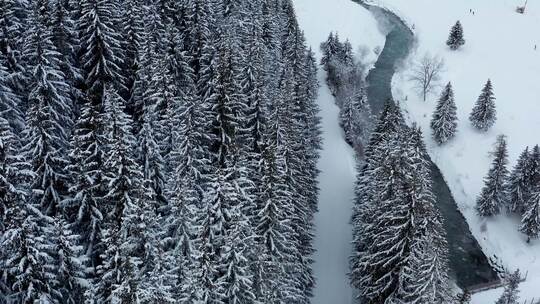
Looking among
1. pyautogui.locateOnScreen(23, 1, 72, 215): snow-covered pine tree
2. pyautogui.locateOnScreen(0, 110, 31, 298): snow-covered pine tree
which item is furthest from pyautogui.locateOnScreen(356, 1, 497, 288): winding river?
pyautogui.locateOnScreen(0, 110, 31, 298): snow-covered pine tree

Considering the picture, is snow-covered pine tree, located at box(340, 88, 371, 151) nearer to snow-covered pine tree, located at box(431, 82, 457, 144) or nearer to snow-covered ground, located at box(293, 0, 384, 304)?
snow-covered ground, located at box(293, 0, 384, 304)

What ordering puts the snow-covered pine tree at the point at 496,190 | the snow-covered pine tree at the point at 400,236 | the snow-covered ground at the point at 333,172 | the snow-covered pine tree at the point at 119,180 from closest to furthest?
the snow-covered pine tree at the point at 119,180 < the snow-covered pine tree at the point at 400,236 < the snow-covered ground at the point at 333,172 < the snow-covered pine tree at the point at 496,190

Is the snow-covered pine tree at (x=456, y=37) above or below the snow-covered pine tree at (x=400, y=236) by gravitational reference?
below

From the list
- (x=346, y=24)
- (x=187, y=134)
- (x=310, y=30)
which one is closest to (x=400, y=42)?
(x=346, y=24)

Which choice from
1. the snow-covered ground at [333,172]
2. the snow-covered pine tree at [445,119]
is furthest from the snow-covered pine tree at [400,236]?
the snow-covered pine tree at [445,119]

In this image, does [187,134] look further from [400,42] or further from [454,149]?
[400,42]

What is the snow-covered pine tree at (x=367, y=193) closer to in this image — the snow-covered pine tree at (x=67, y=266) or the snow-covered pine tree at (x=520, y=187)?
the snow-covered pine tree at (x=520, y=187)
